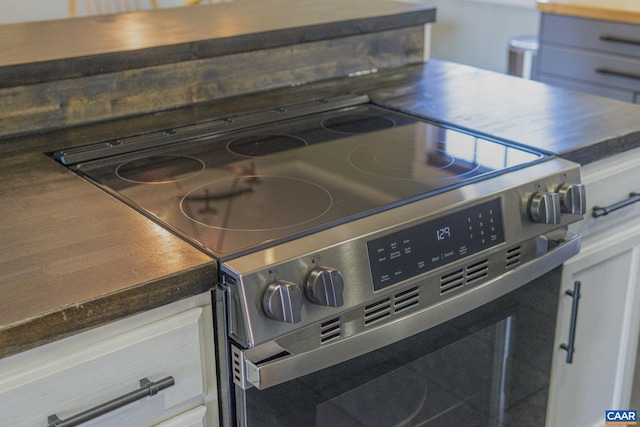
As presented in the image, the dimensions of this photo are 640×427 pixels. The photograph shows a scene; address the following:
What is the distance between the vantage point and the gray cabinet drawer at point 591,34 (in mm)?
2666

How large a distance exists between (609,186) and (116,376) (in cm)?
99

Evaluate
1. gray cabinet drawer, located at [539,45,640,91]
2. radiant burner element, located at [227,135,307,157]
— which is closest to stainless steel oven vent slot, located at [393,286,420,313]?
radiant burner element, located at [227,135,307,157]

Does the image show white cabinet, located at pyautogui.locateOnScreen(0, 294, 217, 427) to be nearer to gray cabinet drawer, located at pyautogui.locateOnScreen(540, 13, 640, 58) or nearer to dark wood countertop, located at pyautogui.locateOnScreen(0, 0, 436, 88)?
dark wood countertop, located at pyautogui.locateOnScreen(0, 0, 436, 88)

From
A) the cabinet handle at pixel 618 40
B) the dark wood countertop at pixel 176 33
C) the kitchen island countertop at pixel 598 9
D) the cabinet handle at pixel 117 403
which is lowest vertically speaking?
the cabinet handle at pixel 117 403

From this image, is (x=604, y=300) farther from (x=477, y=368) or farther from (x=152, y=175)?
(x=152, y=175)

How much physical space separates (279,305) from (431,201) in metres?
0.32

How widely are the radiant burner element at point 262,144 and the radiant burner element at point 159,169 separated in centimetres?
9

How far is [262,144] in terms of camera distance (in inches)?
54.1

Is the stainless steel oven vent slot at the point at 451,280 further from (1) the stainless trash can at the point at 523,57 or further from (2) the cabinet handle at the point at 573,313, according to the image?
(1) the stainless trash can at the point at 523,57

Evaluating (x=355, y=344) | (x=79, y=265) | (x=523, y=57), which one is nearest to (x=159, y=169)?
(x=79, y=265)

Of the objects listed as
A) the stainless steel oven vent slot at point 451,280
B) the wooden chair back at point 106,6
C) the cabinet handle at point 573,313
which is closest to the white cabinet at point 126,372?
the stainless steel oven vent slot at point 451,280

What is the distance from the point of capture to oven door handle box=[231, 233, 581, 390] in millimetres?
961

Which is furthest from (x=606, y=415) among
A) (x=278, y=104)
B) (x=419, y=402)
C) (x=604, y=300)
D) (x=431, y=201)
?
(x=278, y=104)

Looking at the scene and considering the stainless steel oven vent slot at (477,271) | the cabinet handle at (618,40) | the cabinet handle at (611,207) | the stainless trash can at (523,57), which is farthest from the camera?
the stainless trash can at (523,57)
